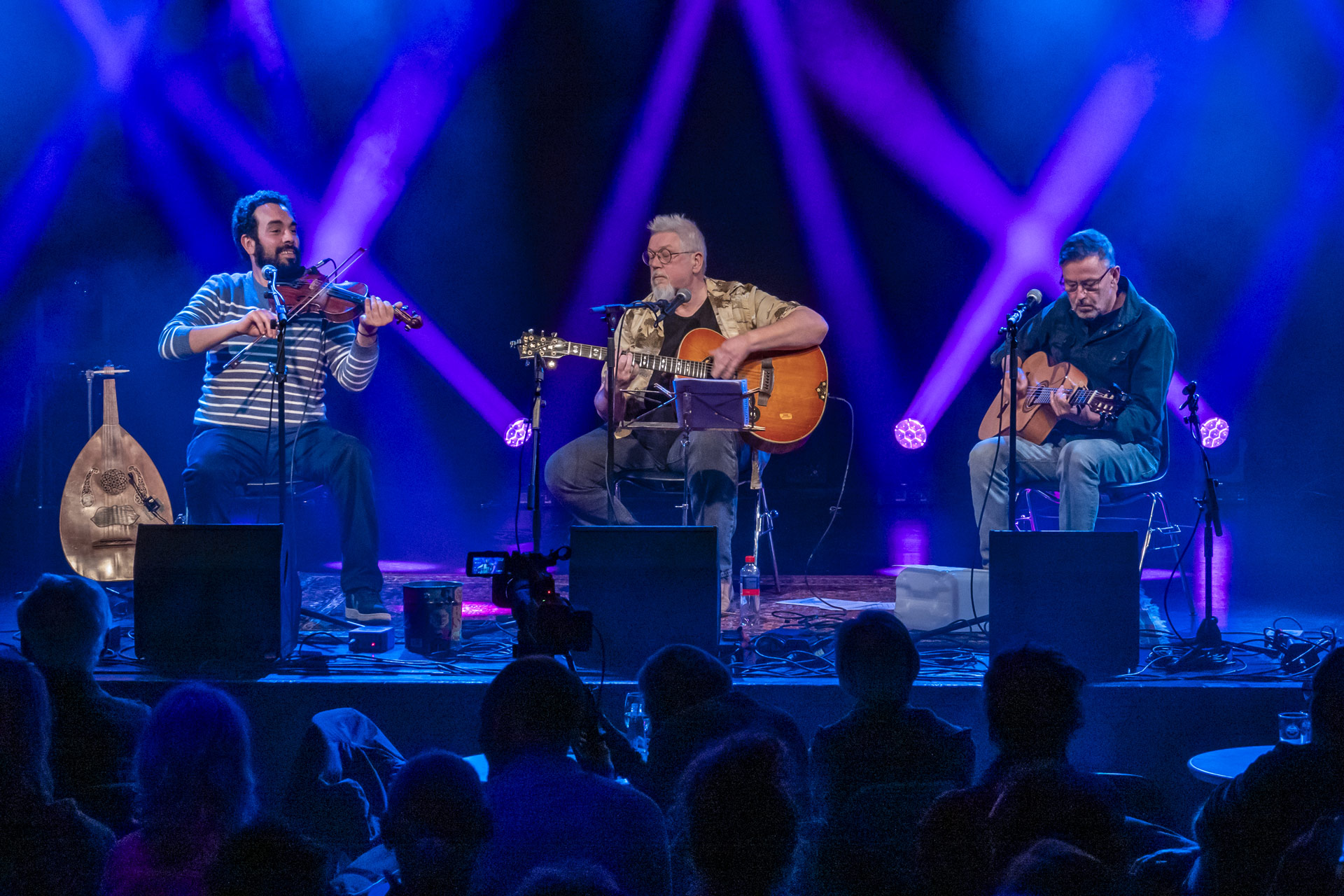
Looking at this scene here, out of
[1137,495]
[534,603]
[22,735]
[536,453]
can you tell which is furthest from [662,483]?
[22,735]

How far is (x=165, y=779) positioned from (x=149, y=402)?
5.27 metres

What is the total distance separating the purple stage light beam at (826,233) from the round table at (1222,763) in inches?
191

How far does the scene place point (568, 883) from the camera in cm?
125

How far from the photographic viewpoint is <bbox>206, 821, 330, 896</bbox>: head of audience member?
4.58 feet

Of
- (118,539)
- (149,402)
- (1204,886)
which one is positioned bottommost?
(1204,886)

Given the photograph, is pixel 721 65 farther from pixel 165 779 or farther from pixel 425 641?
pixel 165 779

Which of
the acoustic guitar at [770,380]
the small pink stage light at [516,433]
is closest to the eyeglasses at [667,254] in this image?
the acoustic guitar at [770,380]

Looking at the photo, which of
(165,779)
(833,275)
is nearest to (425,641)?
(165,779)

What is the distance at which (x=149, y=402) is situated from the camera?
6547mm

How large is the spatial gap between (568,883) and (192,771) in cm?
93

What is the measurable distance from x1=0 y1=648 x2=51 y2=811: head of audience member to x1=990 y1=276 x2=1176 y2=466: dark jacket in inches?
149

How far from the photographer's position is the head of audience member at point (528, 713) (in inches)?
76.6

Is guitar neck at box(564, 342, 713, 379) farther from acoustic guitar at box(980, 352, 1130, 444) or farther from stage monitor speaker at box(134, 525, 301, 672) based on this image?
stage monitor speaker at box(134, 525, 301, 672)

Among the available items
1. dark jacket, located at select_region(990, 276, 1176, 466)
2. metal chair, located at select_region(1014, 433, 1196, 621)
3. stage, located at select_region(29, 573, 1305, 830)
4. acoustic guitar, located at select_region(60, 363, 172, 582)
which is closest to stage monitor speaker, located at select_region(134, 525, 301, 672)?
stage, located at select_region(29, 573, 1305, 830)
